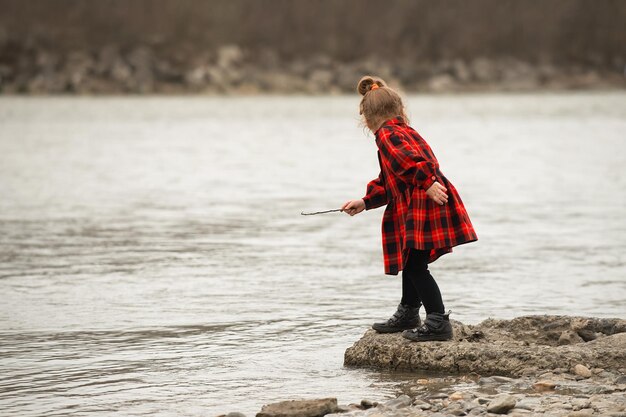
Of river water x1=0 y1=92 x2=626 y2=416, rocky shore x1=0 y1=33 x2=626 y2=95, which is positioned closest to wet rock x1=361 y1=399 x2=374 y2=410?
river water x1=0 y1=92 x2=626 y2=416

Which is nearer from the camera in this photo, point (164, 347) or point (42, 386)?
point (42, 386)

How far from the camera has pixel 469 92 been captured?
150500mm

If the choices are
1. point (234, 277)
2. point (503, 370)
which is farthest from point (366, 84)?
point (234, 277)

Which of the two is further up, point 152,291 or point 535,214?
point 535,214

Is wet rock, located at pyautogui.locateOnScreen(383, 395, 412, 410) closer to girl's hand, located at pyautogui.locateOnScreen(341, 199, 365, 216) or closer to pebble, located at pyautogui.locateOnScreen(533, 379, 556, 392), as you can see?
pebble, located at pyautogui.locateOnScreen(533, 379, 556, 392)

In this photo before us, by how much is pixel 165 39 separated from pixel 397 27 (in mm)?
33969

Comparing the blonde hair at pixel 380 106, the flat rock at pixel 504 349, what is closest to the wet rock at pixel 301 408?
the flat rock at pixel 504 349

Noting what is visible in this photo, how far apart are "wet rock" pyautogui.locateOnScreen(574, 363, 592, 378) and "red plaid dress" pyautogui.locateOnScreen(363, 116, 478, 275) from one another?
0.91 metres

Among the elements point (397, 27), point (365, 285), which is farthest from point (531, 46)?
point (365, 285)

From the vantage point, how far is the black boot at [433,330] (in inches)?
278

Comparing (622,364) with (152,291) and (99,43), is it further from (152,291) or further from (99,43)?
(99,43)

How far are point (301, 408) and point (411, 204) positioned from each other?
1.47 metres

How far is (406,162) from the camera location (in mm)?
6770

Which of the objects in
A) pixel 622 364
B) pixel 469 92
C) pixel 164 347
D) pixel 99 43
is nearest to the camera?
pixel 622 364
